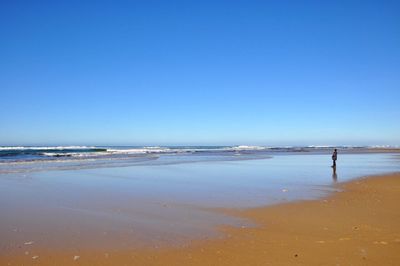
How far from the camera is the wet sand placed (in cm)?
589

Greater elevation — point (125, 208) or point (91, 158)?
point (91, 158)

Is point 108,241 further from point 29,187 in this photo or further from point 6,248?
point 29,187

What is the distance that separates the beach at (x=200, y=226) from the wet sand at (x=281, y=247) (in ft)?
0.06

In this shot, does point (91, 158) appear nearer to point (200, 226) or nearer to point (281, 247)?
point (200, 226)

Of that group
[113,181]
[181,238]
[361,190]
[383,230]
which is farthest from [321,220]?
[113,181]

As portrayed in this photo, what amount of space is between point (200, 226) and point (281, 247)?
225 cm

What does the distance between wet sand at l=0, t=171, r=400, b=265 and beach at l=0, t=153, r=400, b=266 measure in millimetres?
18

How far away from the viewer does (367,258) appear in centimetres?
591

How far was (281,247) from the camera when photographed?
6.53 meters

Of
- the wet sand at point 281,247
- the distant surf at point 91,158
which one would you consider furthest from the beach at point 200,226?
the distant surf at point 91,158

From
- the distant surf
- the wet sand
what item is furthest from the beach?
the distant surf

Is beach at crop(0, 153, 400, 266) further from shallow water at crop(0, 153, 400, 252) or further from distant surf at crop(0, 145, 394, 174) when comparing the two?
distant surf at crop(0, 145, 394, 174)

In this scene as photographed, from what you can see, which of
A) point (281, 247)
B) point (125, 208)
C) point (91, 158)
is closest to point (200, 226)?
point (281, 247)

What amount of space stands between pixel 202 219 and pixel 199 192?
4.38 m
